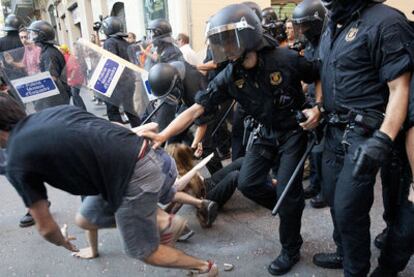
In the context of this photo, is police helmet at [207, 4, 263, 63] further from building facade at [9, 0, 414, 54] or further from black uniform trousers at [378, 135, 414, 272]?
building facade at [9, 0, 414, 54]

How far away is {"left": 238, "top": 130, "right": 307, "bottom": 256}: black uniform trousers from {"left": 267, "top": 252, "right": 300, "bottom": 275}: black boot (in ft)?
0.11

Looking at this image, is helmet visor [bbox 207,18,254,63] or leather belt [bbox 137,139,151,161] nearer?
leather belt [bbox 137,139,151,161]

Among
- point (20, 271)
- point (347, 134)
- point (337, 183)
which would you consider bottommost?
point (20, 271)

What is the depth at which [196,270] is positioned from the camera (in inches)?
95.6

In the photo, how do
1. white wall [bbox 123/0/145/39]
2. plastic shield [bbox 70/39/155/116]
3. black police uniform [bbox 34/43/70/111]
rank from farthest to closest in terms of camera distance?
white wall [bbox 123/0/145/39] → black police uniform [bbox 34/43/70/111] → plastic shield [bbox 70/39/155/116]

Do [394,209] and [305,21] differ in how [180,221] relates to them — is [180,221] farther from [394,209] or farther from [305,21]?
[305,21]

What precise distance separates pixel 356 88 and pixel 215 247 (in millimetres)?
1683

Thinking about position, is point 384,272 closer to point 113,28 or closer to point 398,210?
point 398,210

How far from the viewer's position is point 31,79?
13.7 feet

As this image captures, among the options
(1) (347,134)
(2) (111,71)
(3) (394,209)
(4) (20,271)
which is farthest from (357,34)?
(4) (20,271)

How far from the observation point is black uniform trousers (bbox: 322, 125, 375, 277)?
197cm

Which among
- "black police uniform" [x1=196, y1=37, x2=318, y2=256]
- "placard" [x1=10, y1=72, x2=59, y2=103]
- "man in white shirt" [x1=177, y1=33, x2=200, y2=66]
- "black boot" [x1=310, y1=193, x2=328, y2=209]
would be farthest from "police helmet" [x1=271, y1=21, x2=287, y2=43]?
"placard" [x1=10, y1=72, x2=59, y2=103]

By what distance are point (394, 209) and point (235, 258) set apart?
3.78 feet

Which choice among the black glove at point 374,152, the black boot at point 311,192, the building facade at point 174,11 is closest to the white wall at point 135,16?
the building facade at point 174,11
